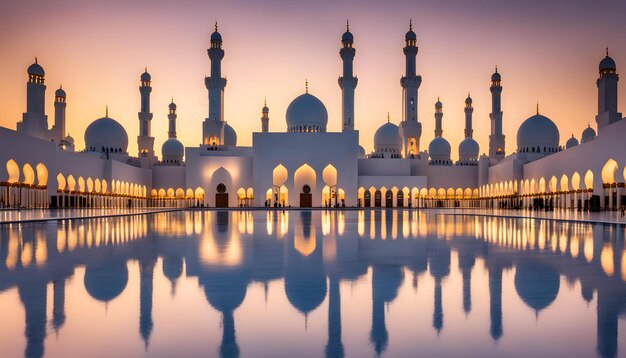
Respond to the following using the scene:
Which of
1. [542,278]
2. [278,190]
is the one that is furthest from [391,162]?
[542,278]

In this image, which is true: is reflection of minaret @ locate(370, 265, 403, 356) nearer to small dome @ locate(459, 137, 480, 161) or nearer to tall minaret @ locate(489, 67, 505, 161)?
tall minaret @ locate(489, 67, 505, 161)

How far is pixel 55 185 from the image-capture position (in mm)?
26422

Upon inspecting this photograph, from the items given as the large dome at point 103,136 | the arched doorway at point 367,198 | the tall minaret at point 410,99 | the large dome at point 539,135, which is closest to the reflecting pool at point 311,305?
the arched doorway at point 367,198

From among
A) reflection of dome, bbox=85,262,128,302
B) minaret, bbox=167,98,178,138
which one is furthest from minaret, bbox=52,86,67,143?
reflection of dome, bbox=85,262,128,302

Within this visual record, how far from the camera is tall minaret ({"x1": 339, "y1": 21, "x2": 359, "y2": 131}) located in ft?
117

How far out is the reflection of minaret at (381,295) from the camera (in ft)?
7.28

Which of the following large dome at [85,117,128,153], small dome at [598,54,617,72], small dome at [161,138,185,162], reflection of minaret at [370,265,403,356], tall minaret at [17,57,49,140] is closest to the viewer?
reflection of minaret at [370,265,403,356]

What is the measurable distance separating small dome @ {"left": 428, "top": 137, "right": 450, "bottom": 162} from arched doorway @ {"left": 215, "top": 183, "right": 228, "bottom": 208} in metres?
17.0

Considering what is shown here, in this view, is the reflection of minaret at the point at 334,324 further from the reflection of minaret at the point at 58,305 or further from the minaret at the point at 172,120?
the minaret at the point at 172,120

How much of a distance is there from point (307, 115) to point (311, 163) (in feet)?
11.5

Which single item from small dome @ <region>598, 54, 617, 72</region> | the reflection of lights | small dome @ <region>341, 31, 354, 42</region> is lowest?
the reflection of lights

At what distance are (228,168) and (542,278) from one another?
33323 millimetres

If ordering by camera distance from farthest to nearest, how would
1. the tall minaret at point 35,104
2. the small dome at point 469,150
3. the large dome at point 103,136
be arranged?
the small dome at point 469,150, the large dome at point 103,136, the tall minaret at point 35,104

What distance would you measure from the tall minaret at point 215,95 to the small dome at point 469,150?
19.8 meters
